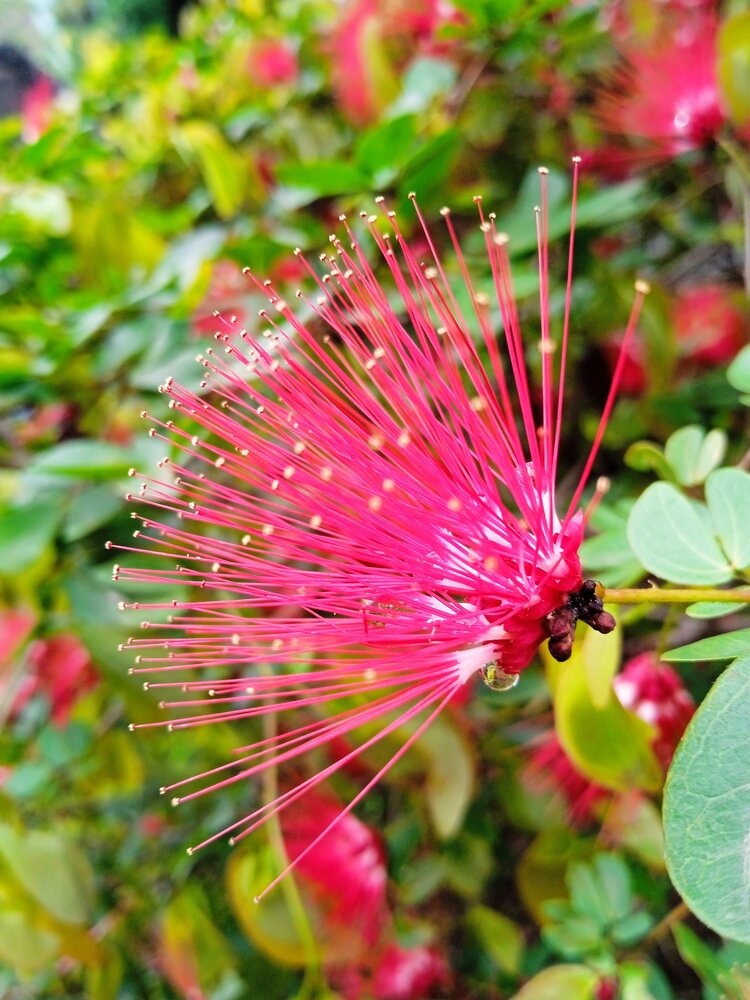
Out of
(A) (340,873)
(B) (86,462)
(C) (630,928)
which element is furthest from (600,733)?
(B) (86,462)

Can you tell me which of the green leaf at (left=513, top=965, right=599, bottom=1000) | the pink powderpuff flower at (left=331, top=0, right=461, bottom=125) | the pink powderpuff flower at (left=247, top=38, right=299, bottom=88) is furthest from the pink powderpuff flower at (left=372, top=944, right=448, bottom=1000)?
the pink powderpuff flower at (left=247, top=38, right=299, bottom=88)

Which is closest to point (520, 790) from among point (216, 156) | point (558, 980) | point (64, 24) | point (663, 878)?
point (663, 878)

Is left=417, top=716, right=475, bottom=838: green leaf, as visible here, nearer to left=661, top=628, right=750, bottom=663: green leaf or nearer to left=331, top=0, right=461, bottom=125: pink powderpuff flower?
left=661, top=628, right=750, bottom=663: green leaf

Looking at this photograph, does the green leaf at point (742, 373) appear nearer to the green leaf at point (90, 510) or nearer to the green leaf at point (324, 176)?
the green leaf at point (324, 176)

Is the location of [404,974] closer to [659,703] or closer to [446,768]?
[446,768]

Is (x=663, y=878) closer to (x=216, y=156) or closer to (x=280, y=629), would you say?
(x=280, y=629)

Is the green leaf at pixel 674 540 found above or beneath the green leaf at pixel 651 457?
beneath

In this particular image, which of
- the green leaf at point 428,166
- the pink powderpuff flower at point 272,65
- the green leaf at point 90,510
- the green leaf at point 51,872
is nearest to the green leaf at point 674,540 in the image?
the green leaf at point 428,166

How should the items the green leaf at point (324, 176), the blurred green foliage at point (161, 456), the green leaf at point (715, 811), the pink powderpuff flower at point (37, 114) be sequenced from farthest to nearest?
1. the pink powderpuff flower at point (37, 114)
2. the green leaf at point (324, 176)
3. the blurred green foliage at point (161, 456)
4. the green leaf at point (715, 811)
